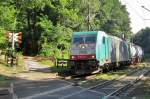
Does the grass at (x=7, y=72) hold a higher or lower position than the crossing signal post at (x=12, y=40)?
lower

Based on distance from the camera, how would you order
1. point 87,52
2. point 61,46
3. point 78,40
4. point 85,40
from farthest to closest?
point 61,46
point 78,40
point 85,40
point 87,52

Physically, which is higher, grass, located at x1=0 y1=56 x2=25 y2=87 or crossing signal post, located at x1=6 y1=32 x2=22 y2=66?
crossing signal post, located at x1=6 y1=32 x2=22 y2=66

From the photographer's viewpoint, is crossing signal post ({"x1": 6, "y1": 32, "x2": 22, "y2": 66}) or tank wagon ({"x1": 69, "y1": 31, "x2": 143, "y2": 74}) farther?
crossing signal post ({"x1": 6, "y1": 32, "x2": 22, "y2": 66})

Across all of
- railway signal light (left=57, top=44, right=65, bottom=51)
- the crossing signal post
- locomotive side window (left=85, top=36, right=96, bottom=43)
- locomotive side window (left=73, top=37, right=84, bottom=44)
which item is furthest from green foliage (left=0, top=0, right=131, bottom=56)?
locomotive side window (left=85, top=36, right=96, bottom=43)

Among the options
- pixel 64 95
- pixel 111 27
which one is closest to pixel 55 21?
pixel 64 95

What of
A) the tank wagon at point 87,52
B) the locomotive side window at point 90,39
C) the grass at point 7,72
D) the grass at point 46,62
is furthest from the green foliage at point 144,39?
the locomotive side window at point 90,39

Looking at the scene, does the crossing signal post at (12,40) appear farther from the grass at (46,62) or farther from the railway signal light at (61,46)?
the railway signal light at (61,46)

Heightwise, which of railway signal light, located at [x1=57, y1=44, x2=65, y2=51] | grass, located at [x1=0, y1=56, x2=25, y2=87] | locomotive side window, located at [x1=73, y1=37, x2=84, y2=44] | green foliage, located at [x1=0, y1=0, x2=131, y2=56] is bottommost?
grass, located at [x1=0, y1=56, x2=25, y2=87]

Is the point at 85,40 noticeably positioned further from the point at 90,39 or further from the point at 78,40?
the point at 78,40

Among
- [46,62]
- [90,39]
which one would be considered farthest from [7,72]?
[46,62]

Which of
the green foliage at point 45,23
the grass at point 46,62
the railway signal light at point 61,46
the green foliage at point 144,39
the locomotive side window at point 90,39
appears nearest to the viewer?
the locomotive side window at point 90,39

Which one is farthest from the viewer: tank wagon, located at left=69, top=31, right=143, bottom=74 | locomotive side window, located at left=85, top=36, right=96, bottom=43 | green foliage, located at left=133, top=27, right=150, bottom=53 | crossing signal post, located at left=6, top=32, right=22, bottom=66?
green foliage, located at left=133, top=27, right=150, bottom=53

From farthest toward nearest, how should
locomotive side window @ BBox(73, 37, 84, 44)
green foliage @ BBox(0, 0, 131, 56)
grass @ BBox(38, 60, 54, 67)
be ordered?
green foliage @ BBox(0, 0, 131, 56)
grass @ BBox(38, 60, 54, 67)
locomotive side window @ BBox(73, 37, 84, 44)

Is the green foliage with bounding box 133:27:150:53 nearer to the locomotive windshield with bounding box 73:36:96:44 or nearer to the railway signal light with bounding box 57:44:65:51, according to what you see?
the railway signal light with bounding box 57:44:65:51
